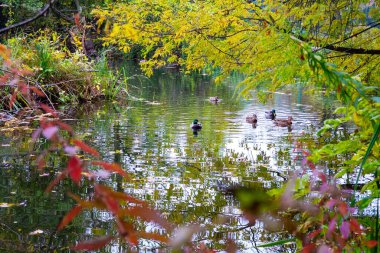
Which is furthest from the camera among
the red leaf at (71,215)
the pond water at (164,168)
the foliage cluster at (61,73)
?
the foliage cluster at (61,73)

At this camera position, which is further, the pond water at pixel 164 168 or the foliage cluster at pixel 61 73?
the foliage cluster at pixel 61 73

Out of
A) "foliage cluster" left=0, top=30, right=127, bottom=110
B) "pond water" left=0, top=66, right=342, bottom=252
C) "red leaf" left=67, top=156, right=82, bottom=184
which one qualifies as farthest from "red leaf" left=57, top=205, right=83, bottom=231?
"foliage cluster" left=0, top=30, right=127, bottom=110

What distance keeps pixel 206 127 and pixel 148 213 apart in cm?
925

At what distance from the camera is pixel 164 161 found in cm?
699

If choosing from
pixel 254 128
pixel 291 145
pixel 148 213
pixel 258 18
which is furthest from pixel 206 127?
pixel 148 213

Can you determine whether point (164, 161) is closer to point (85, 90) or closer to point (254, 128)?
point (254, 128)

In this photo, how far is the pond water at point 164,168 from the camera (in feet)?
14.3

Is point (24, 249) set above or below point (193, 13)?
below

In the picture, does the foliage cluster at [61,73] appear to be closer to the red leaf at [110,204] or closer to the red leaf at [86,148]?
the red leaf at [86,148]

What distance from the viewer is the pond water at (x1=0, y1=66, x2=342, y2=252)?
4.34 meters

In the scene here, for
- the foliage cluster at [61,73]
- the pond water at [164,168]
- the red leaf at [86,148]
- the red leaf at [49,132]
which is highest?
the red leaf at [49,132]

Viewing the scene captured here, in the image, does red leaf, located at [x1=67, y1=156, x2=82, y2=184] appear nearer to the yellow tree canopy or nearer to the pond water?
the pond water

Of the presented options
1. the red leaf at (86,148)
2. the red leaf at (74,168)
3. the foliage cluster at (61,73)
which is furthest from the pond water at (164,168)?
the red leaf at (74,168)

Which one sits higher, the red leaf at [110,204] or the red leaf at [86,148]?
the red leaf at [86,148]
